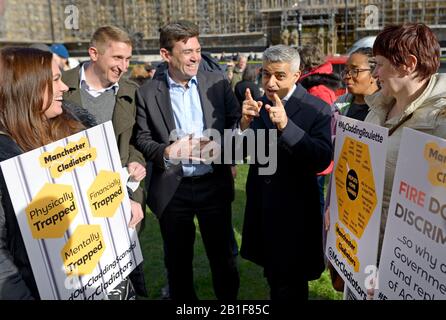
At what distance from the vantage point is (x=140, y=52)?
3753cm

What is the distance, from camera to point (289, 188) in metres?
2.67

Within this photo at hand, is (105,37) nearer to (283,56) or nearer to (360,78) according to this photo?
(283,56)

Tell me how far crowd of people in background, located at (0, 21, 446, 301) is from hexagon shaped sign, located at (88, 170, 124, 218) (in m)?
0.21

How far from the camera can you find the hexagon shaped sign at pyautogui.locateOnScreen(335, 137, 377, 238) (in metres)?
1.89

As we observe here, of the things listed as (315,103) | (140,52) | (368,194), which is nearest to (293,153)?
(315,103)

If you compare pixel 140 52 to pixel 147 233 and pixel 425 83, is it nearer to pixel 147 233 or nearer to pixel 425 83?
pixel 147 233

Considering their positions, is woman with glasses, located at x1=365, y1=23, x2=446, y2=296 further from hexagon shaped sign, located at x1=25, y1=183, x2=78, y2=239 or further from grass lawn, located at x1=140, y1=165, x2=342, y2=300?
grass lawn, located at x1=140, y1=165, x2=342, y2=300

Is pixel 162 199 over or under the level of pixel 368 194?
under

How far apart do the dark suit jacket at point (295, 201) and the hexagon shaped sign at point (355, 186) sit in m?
0.41

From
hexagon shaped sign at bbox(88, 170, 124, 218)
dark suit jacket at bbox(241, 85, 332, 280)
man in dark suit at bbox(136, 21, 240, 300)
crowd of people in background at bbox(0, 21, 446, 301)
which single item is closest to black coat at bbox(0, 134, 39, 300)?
crowd of people in background at bbox(0, 21, 446, 301)

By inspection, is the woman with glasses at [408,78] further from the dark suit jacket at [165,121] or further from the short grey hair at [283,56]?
the dark suit jacket at [165,121]

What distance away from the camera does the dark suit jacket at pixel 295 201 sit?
2.65 m
